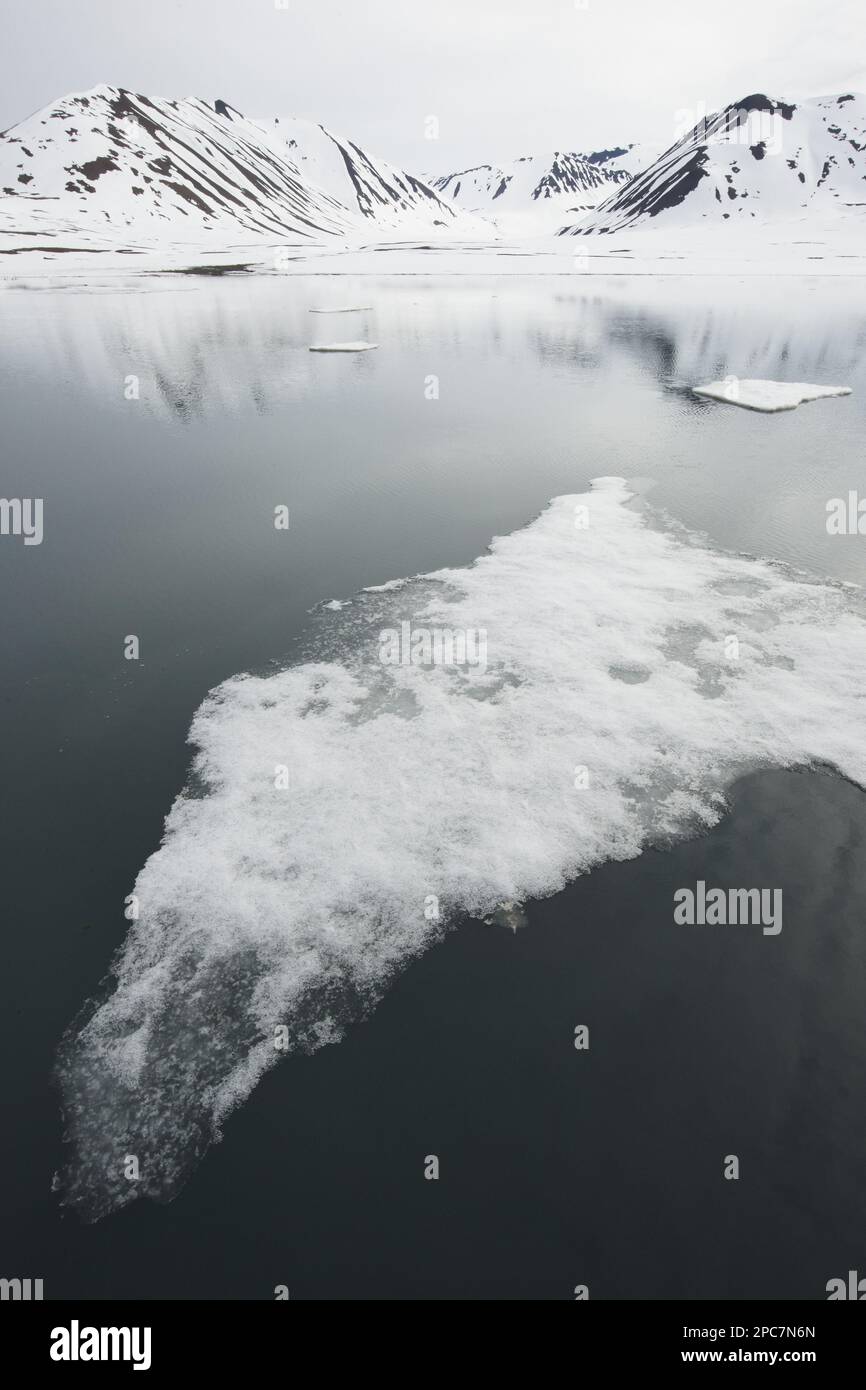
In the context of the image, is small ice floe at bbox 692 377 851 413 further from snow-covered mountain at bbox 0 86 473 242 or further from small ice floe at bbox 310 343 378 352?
snow-covered mountain at bbox 0 86 473 242

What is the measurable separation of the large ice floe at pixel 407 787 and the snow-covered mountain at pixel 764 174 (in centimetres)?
19119

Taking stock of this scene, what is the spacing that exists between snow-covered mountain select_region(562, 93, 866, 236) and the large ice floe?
191m

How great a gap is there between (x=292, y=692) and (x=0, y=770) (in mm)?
3808

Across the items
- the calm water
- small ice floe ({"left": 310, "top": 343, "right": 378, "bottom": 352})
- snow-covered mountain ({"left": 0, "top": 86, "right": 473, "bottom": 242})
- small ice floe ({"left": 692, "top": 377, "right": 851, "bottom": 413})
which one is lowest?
the calm water

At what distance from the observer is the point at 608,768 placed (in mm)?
8211

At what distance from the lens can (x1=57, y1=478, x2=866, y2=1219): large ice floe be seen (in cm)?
544

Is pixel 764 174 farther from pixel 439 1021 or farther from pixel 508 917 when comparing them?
pixel 439 1021

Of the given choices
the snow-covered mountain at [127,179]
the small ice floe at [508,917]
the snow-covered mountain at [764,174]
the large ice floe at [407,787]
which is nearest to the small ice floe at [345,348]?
the large ice floe at [407,787]

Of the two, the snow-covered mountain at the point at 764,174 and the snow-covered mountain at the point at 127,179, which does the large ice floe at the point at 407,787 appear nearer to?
the snow-covered mountain at the point at 127,179

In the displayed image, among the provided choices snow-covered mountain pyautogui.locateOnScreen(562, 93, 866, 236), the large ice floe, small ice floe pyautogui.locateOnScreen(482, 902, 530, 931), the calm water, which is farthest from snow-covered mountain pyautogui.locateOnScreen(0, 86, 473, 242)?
small ice floe pyautogui.locateOnScreen(482, 902, 530, 931)

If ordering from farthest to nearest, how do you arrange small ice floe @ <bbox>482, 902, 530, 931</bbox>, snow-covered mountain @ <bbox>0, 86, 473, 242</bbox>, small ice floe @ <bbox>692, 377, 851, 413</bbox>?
snow-covered mountain @ <bbox>0, 86, 473, 242</bbox> → small ice floe @ <bbox>692, 377, 851, 413</bbox> → small ice floe @ <bbox>482, 902, 530, 931</bbox>
